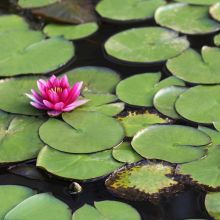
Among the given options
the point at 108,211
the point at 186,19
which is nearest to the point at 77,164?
the point at 108,211

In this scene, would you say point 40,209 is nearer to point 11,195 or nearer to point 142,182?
point 11,195

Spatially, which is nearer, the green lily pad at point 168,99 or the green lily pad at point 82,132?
the green lily pad at point 82,132

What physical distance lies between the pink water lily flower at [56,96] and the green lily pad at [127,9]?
3.16 feet

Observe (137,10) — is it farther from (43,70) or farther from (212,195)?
(212,195)

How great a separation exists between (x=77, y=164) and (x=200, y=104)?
2.27 feet

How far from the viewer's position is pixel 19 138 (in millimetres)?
2605

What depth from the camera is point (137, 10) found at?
3672 mm

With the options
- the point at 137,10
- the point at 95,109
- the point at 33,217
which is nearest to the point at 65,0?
the point at 137,10


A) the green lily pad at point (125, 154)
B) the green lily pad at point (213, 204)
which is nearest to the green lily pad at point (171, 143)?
the green lily pad at point (125, 154)

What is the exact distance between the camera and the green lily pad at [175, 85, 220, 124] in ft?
8.75

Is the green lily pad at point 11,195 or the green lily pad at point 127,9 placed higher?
the green lily pad at point 127,9

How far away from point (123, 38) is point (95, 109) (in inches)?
28.2

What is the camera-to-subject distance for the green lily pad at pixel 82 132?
8.25 ft

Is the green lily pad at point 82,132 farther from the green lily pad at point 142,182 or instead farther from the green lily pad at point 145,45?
the green lily pad at point 145,45
